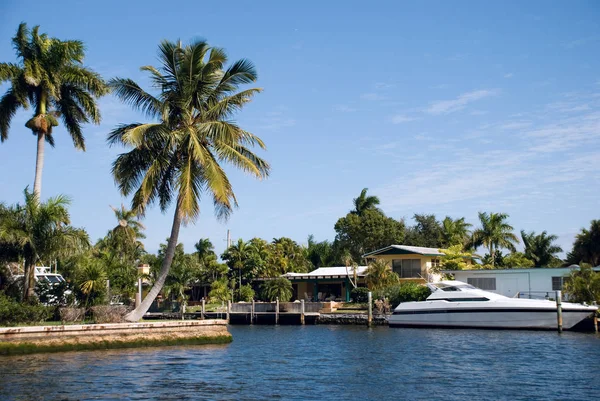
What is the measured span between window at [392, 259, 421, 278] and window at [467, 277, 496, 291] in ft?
20.0

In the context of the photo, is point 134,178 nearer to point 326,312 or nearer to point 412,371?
point 412,371

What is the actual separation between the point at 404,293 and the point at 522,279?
8.88 m

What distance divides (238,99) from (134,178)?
19.6 ft

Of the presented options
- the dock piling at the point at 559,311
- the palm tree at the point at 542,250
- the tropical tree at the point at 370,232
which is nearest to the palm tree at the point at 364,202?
the tropical tree at the point at 370,232

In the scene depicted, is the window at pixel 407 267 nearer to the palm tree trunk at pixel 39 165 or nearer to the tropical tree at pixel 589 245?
the tropical tree at pixel 589 245

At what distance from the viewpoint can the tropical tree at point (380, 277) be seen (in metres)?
50.3

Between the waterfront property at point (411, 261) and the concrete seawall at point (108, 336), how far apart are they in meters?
28.5

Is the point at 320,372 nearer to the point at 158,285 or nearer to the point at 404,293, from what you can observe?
the point at 158,285

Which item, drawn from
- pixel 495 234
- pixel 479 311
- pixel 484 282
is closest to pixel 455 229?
pixel 495 234

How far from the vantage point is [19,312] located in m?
23.5

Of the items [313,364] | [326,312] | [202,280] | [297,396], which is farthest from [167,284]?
[297,396]

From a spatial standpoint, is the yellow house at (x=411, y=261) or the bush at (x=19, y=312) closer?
the bush at (x=19, y=312)

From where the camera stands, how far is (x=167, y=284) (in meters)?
56.9

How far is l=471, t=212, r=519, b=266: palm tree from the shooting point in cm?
6394
